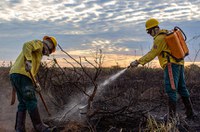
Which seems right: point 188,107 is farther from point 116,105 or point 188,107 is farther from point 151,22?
point 116,105

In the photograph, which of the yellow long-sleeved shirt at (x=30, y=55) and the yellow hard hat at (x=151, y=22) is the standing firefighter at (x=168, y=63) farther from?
the yellow long-sleeved shirt at (x=30, y=55)

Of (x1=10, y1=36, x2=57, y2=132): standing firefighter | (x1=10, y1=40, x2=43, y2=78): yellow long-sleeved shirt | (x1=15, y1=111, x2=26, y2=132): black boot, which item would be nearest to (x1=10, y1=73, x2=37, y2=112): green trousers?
(x1=10, y1=36, x2=57, y2=132): standing firefighter

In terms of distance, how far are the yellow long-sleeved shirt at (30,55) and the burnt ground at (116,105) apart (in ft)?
4.48

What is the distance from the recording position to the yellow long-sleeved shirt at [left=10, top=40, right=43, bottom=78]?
5.95 meters

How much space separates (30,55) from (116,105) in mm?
3615

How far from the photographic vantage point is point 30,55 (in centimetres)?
595

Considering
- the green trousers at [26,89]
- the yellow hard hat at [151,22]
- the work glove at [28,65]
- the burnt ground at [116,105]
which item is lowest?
the burnt ground at [116,105]

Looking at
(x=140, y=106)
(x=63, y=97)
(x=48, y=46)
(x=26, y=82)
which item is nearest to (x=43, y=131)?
(x=26, y=82)

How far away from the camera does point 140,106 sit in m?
8.87

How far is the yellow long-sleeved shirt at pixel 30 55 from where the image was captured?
5949mm

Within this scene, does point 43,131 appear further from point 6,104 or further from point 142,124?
point 6,104

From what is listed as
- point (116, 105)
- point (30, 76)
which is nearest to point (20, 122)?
point (30, 76)

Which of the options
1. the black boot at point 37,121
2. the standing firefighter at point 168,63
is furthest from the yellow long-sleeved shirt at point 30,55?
the standing firefighter at point 168,63

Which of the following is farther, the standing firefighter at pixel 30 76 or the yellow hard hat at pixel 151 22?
the yellow hard hat at pixel 151 22
